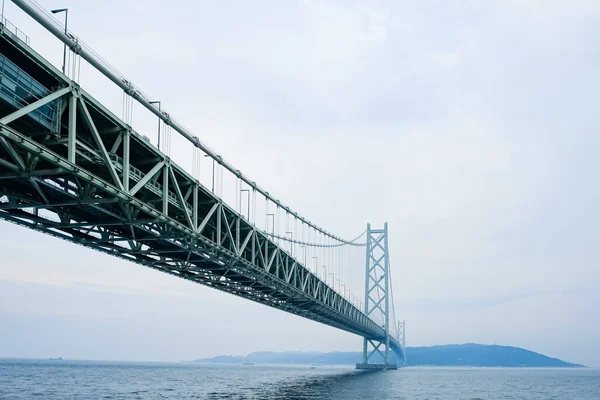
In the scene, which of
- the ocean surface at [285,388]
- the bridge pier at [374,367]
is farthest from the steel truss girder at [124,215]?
the bridge pier at [374,367]

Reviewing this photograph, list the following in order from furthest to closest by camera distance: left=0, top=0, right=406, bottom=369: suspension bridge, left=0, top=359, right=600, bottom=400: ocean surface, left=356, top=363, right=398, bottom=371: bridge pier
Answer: left=356, top=363, right=398, bottom=371: bridge pier, left=0, top=359, right=600, bottom=400: ocean surface, left=0, top=0, right=406, bottom=369: suspension bridge

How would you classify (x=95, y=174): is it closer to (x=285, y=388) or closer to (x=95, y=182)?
(x=95, y=182)

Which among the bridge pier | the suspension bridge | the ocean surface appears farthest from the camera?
the bridge pier

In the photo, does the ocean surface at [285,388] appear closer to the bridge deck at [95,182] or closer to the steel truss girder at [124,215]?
the steel truss girder at [124,215]

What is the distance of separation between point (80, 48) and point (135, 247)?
43.4 feet

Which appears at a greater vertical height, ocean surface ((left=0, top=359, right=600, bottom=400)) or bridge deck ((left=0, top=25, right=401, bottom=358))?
bridge deck ((left=0, top=25, right=401, bottom=358))

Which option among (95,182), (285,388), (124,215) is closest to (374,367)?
(285,388)

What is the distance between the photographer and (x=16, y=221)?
2566 centimetres

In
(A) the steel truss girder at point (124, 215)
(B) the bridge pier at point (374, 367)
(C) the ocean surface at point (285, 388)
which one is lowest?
(B) the bridge pier at point (374, 367)

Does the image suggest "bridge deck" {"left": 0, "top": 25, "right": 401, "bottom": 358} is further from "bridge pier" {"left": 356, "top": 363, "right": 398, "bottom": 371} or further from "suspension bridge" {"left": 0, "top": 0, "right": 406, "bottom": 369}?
"bridge pier" {"left": 356, "top": 363, "right": 398, "bottom": 371}

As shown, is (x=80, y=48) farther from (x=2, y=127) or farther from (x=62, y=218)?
(x=62, y=218)

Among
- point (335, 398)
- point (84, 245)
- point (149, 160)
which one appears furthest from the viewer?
point (335, 398)

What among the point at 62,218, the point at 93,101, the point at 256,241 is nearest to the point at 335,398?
the point at 256,241

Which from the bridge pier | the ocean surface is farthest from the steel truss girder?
the bridge pier
